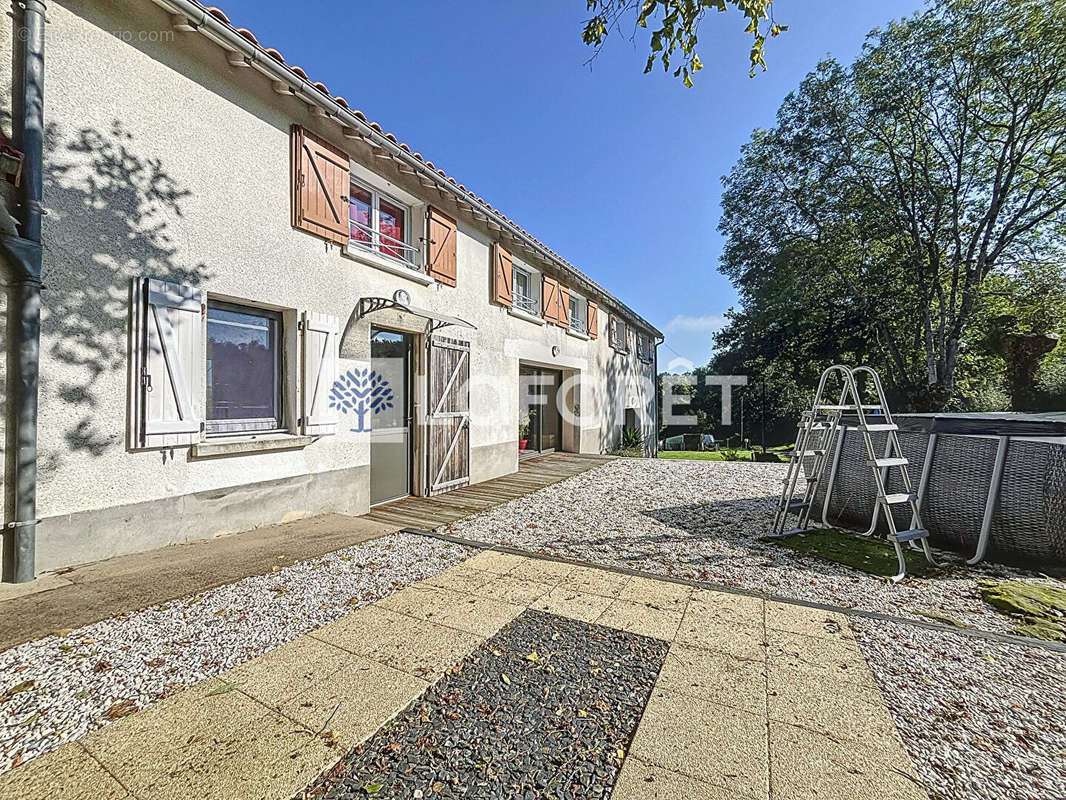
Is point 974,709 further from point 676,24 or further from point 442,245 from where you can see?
point 442,245

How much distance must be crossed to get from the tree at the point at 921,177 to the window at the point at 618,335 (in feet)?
17.7

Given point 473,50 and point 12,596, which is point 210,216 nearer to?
point 12,596

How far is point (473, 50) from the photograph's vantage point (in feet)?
24.4

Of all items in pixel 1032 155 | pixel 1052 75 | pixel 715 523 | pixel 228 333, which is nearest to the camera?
pixel 228 333

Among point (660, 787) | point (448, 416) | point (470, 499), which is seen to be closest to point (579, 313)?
point (448, 416)

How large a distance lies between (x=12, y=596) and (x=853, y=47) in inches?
819

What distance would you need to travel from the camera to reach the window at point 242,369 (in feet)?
14.3

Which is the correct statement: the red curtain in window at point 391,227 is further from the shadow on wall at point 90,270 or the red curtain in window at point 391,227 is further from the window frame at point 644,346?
the window frame at point 644,346

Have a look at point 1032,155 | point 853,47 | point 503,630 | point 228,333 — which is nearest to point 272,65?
point 228,333

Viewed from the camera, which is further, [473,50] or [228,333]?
[473,50]

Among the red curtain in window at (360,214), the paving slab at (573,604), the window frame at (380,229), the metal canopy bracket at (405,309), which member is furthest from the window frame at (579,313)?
the paving slab at (573,604)

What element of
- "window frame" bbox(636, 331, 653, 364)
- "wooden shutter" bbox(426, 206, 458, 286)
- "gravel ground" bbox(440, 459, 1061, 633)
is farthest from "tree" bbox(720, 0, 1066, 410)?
"wooden shutter" bbox(426, 206, 458, 286)

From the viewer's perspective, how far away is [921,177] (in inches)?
551

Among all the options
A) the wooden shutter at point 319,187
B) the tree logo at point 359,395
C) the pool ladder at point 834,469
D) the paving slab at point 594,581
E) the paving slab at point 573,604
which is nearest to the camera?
the paving slab at point 573,604
